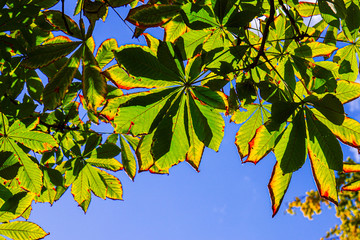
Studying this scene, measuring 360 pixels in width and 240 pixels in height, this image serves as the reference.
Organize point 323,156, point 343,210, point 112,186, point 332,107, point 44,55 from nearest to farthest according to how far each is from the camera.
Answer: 1. point 332,107
2. point 323,156
3. point 44,55
4. point 112,186
5. point 343,210

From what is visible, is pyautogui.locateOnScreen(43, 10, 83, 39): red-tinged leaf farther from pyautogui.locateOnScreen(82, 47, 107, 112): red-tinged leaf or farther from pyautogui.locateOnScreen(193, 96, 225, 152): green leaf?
pyautogui.locateOnScreen(193, 96, 225, 152): green leaf

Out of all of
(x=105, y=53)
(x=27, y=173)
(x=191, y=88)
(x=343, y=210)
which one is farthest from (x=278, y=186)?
(x=343, y=210)

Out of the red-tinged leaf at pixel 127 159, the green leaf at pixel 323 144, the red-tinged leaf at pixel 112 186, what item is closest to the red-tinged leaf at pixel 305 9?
the green leaf at pixel 323 144

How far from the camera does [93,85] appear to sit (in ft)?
4.12

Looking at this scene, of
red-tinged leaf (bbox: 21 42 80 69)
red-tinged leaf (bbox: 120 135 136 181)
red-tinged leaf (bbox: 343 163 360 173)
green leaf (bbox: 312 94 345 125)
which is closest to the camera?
green leaf (bbox: 312 94 345 125)

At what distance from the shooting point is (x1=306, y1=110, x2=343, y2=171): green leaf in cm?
102

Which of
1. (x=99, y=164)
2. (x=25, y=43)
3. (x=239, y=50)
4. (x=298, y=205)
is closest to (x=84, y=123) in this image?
(x=99, y=164)

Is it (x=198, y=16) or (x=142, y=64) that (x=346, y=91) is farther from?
(x=142, y=64)

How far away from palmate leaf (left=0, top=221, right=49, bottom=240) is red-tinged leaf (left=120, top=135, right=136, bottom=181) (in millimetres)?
528

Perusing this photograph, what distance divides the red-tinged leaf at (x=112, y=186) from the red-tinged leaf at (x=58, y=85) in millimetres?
628

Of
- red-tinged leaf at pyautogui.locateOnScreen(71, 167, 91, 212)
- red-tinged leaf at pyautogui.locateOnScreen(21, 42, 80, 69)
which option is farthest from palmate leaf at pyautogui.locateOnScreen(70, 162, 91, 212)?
red-tinged leaf at pyautogui.locateOnScreen(21, 42, 80, 69)

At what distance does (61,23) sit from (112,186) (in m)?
0.93

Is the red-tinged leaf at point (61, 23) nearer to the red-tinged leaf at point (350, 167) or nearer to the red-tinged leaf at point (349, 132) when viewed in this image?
the red-tinged leaf at point (349, 132)

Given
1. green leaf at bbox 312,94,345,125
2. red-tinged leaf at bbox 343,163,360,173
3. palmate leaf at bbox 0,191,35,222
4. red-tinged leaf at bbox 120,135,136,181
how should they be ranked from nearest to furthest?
green leaf at bbox 312,94,345,125 < red-tinged leaf at bbox 343,163,360,173 < palmate leaf at bbox 0,191,35,222 < red-tinged leaf at bbox 120,135,136,181
